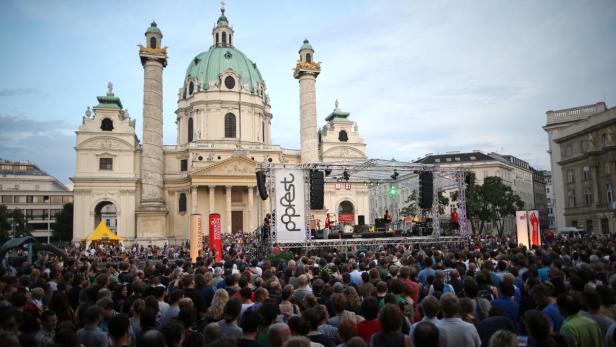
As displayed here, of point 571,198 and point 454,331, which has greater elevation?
point 571,198

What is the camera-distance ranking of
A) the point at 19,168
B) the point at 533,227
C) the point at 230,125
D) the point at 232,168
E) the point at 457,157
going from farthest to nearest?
1. the point at 19,168
2. the point at 457,157
3. the point at 230,125
4. the point at 232,168
5. the point at 533,227

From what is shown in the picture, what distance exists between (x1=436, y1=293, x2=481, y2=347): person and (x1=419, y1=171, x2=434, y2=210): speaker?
848 inches

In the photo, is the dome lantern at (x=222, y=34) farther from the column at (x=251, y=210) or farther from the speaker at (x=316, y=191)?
the speaker at (x=316, y=191)

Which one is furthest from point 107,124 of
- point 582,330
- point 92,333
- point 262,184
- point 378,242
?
point 582,330

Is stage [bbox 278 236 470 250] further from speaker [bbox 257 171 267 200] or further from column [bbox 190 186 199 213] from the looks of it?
column [bbox 190 186 199 213]

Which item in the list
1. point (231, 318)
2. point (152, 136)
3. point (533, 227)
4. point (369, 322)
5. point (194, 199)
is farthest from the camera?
point (194, 199)

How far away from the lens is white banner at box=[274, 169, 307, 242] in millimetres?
22453

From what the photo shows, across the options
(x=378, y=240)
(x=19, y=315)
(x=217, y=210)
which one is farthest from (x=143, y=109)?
(x=19, y=315)

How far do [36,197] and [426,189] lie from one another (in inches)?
3288

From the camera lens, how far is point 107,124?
53.4 metres

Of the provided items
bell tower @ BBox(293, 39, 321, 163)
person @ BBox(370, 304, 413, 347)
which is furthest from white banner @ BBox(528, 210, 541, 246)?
bell tower @ BBox(293, 39, 321, 163)

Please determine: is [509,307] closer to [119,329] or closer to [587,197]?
[119,329]

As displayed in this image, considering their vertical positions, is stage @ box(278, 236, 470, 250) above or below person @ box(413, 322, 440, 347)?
below

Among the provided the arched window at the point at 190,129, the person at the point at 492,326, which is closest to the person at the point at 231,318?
the person at the point at 492,326
